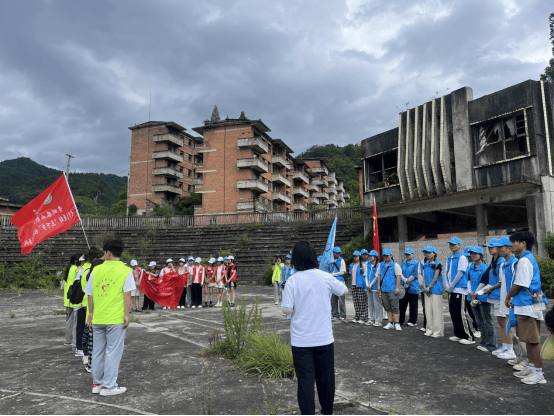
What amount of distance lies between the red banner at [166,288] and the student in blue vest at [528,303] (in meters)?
10.6

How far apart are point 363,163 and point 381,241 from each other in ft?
16.7

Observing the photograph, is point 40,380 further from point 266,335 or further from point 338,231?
point 338,231

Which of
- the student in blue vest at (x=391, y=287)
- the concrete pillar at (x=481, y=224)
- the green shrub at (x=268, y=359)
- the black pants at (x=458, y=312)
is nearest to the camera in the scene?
the green shrub at (x=268, y=359)

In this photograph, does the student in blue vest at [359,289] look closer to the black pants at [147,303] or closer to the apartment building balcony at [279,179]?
the black pants at [147,303]

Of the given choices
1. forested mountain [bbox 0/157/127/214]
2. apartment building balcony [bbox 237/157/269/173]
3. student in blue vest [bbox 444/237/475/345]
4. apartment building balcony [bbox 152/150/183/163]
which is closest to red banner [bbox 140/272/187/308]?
student in blue vest [bbox 444/237/475/345]

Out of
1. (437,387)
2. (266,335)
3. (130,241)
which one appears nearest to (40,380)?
(266,335)

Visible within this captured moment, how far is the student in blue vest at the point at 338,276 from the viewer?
32.1ft

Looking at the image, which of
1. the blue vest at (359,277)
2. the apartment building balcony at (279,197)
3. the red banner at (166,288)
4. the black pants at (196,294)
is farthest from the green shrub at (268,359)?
the apartment building balcony at (279,197)

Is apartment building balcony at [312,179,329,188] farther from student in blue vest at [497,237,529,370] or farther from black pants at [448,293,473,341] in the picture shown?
student in blue vest at [497,237,529,370]

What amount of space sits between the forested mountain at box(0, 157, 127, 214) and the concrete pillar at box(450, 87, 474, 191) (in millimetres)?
59153

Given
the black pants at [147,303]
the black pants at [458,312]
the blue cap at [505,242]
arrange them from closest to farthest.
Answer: the blue cap at [505,242] → the black pants at [458,312] → the black pants at [147,303]

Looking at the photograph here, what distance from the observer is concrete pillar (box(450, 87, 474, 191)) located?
18.3 meters

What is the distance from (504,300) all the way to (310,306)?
12.1ft

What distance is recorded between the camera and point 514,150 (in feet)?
56.2
